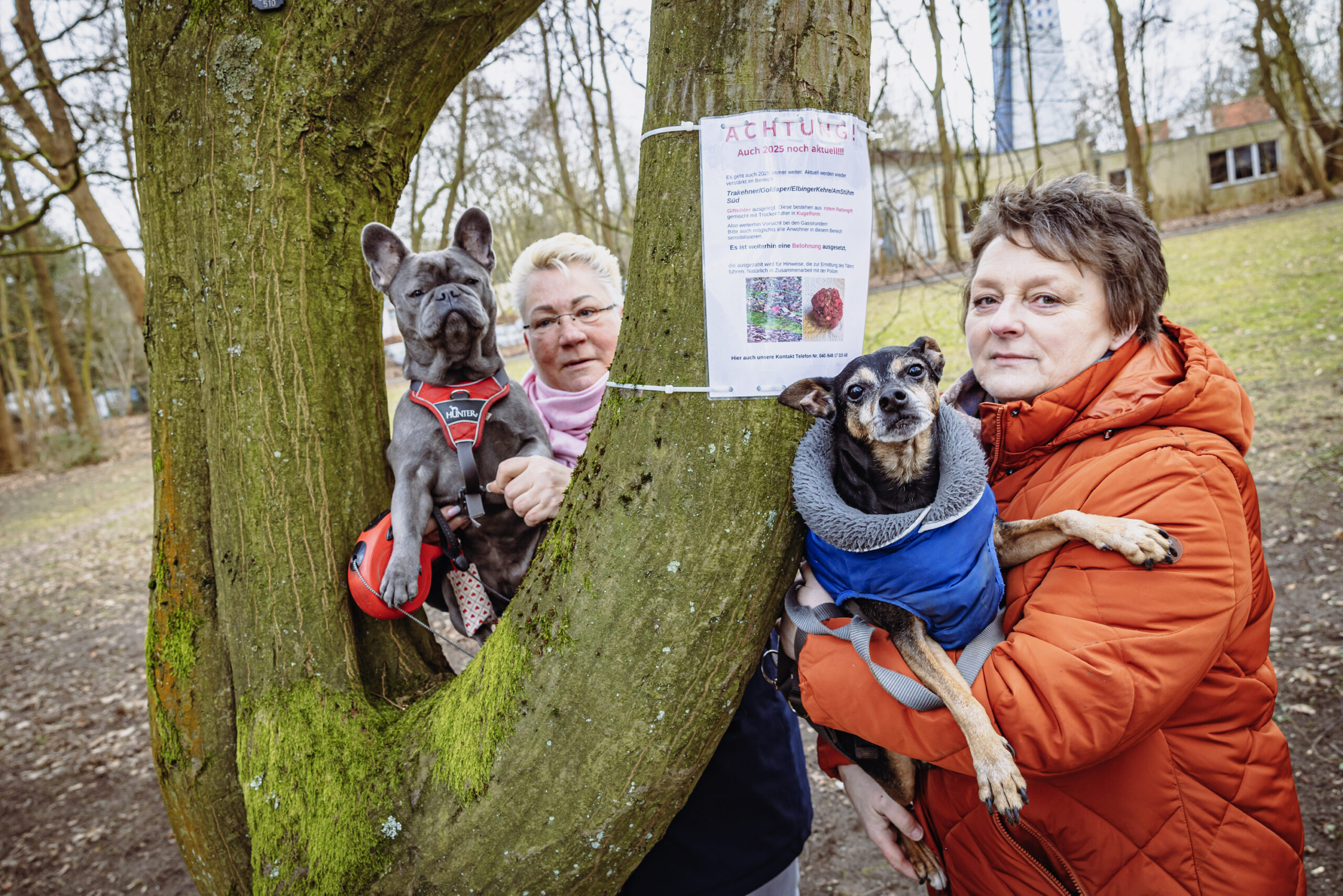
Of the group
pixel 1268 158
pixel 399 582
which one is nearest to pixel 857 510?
pixel 399 582

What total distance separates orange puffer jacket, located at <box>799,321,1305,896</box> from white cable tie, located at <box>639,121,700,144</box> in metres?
1.22

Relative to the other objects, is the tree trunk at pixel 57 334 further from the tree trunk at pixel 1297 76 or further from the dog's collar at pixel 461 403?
the tree trunk at pixel 1297 76

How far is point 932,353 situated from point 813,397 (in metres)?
0.94

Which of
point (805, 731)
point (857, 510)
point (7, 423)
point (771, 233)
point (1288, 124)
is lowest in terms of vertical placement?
point (805, 731)

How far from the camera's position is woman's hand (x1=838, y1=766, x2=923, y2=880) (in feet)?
8.43

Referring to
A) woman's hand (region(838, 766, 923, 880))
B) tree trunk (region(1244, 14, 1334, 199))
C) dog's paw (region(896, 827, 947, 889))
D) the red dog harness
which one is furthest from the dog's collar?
tree trunk (region(1244, 14, 1334, 199))

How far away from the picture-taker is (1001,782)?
1876 mm

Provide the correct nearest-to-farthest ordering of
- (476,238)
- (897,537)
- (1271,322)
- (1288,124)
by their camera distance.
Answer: (897,537)
(476,238)
(1271,322)
(1288,124)

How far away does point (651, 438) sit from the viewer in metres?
1.89

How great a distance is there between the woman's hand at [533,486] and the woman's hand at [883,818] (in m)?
1.50

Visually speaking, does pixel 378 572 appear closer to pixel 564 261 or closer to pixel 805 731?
pixel 564 261

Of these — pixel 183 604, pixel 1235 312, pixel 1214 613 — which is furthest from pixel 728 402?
pixel 1235 312

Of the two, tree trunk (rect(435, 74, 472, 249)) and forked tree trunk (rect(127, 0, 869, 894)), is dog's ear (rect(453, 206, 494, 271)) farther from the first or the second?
tree trunk (rect(435, 74, 472, 249))

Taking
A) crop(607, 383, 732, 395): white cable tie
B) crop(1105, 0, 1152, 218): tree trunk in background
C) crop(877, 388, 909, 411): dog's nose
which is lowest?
crop(877, 388, 909, 411): dog's nose
